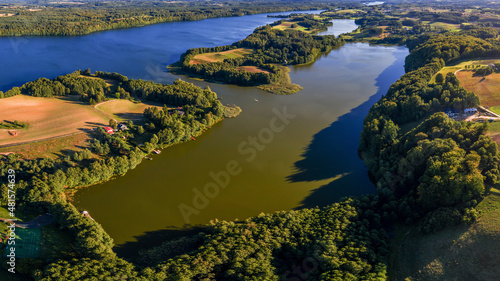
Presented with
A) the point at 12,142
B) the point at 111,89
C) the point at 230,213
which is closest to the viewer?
the point at 230,213

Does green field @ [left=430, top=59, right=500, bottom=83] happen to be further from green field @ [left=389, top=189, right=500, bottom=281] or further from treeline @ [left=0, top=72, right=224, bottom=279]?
treeline @ [left=0, top=72, right=224, bottom=279]

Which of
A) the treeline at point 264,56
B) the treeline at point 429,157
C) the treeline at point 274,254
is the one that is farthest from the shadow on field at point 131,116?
the treeline at point 429,157

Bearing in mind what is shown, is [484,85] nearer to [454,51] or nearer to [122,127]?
[454,51]

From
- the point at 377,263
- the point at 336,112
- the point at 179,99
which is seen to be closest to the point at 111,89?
the point at 179,99

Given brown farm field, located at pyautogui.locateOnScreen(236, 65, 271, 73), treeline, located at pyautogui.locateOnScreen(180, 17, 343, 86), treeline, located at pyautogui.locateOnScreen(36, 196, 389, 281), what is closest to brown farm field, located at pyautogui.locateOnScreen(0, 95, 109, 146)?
treeline, located at pyautogui.locateOnScreen(36, 196, 389, 281)

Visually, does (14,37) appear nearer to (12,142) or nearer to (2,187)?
(12,142)

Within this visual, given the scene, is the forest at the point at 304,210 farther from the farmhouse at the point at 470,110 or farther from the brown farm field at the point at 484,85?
the brown farm field at the point at 484,85

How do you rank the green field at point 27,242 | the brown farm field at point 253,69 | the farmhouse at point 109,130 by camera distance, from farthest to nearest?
the brown farm field at point 253,69 → the farmhouse at point 109,130 → the green field at point 27,242
